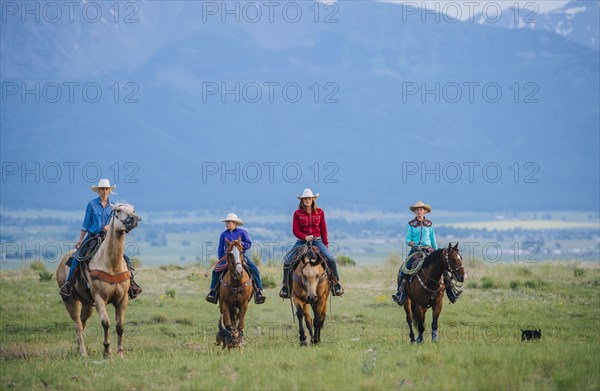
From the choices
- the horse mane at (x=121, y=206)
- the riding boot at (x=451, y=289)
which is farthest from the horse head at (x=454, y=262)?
the horse mane at (x=121, y=206)

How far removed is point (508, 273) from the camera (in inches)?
1508

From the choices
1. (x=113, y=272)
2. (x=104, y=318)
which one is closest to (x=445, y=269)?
(x=113, y=272)

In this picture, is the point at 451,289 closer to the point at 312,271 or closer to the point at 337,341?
the point at 337,341

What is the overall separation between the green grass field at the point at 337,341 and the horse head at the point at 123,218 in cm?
260

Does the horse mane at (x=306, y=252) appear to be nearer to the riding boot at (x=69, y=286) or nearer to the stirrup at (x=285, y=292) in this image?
the stirrup at (x=285, y=292)

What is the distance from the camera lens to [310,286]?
63.9 feet

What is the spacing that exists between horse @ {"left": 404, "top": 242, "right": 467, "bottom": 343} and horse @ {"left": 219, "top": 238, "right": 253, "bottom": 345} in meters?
3.70

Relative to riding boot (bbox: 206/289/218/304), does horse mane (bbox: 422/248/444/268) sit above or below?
above

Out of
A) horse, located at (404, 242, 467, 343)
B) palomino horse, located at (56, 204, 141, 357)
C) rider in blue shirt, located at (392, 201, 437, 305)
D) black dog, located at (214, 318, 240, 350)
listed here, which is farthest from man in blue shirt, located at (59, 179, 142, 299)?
horse, located at (404, 242, 467, 343)

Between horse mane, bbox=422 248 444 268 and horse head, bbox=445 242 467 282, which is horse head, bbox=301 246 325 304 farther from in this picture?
horse head, bbox=445 242 467 282

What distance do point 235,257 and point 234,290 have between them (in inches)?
33.2

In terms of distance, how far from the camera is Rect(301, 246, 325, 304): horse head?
19.4m

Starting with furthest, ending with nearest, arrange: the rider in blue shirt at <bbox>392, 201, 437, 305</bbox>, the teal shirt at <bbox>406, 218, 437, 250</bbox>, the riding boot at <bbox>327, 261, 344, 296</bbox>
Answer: the teal shirt at <bbox>406, 218, 437, 250</bbox> → the rider in blue shirt at <bbox>392, 201, 437, 305</bbox> → the riding boot at <bbox>327, 261, 344, 296</bbox>

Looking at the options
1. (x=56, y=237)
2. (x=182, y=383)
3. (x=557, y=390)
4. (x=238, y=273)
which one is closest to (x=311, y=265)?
(x=238, y=273)
